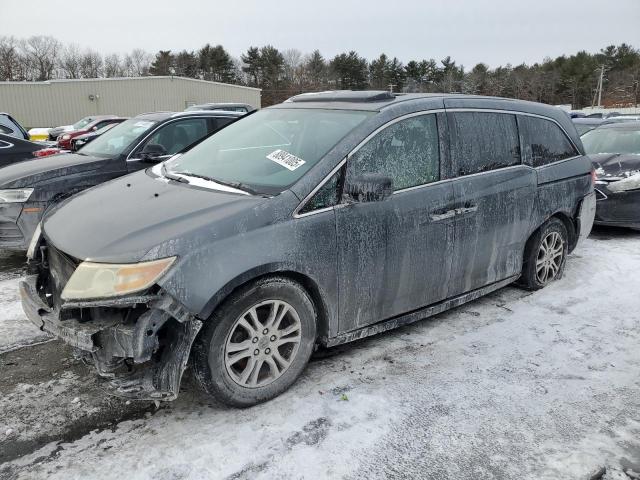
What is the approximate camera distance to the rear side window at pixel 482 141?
12.6 ft

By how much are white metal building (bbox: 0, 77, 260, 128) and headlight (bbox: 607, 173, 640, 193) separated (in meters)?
37.1

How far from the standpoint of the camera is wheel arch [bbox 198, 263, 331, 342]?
8.67 feet

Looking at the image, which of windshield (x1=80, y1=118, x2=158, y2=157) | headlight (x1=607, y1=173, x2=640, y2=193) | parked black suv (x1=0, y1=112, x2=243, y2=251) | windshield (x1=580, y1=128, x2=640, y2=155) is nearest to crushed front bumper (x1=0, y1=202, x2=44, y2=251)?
parked black suv (x1=0, y1=112, x2=243, y2=251)

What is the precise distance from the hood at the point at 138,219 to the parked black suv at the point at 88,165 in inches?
73.0

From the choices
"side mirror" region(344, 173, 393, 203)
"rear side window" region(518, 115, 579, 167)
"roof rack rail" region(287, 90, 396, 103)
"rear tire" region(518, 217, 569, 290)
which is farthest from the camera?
"rear tire" region(518, 217, 569, 290)

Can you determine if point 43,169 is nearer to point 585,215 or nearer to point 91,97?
point 585,215

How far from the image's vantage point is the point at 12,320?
13.6ft

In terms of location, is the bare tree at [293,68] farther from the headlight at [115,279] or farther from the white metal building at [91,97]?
the headlight at [115,279]

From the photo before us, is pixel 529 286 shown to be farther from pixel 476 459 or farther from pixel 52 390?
pixel 52 390

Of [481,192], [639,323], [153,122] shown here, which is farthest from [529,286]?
[153,122]

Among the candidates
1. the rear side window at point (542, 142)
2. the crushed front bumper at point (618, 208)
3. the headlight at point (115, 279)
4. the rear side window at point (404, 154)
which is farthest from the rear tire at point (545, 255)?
the headlight at point (115, 279)

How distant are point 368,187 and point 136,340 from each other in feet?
5.07

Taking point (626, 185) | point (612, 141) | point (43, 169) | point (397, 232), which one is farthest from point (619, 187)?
point (43, 169)

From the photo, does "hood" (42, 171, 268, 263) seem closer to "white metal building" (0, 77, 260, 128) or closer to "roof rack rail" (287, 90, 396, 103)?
"roof rack rail" (287, 90, 396, 103)
